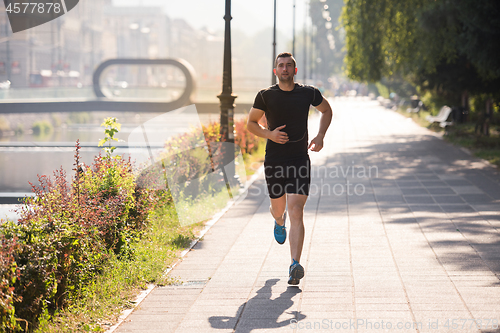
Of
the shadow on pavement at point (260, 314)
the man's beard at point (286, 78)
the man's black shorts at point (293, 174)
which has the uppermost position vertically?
the man's beard at point (286, 78)

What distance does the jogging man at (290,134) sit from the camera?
535cm

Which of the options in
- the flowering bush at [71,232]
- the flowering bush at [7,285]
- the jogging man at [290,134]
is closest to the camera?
the flowering bush at [7,285]

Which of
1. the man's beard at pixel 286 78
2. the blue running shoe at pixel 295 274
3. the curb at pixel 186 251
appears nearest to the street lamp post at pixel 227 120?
the curb at pixel 186 251

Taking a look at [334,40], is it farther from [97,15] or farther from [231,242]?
[231,242]

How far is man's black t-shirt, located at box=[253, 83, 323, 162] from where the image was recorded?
536cm

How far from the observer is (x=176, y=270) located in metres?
6.04

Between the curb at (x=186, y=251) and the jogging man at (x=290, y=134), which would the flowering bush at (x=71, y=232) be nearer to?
the curb at (x=186, y=251)

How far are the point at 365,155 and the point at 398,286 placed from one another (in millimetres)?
12457

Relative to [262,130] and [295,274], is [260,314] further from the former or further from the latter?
[262,130]

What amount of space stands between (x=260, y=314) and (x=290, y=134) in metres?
1.62

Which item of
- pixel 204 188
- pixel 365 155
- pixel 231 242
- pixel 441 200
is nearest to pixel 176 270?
pixel 231 242

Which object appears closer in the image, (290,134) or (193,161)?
(290,134)

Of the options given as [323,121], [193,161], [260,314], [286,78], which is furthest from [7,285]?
[193,161]

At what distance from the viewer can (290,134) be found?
5.40 metres
